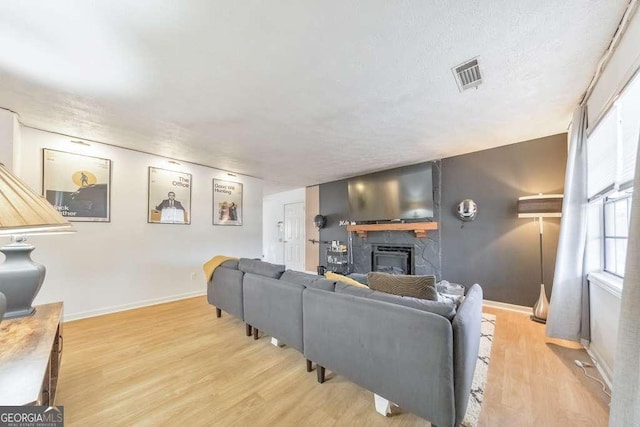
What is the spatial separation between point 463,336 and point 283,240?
623cm

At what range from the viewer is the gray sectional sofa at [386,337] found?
46.2 inches

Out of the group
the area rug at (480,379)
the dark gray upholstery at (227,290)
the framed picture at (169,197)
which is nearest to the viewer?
the area rug at (480,379)

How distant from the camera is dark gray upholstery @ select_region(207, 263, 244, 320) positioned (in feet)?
8.49

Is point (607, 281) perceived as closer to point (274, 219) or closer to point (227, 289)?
point (227, 289)

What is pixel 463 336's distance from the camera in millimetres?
1185

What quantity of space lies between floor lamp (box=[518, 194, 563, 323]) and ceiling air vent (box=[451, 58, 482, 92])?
1820 mm

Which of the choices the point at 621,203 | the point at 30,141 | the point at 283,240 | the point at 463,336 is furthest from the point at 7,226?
the point at 283,240

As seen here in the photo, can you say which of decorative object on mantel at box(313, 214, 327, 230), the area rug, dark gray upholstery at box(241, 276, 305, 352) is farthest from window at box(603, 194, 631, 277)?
decorative object on mantel at box(313, 214, 327, 230)

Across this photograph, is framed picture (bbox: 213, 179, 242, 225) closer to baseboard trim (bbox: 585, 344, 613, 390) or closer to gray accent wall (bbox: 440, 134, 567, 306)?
gray accent wall (bbox: 440, 134, 567, 306)

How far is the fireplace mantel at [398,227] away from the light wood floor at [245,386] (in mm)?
1816

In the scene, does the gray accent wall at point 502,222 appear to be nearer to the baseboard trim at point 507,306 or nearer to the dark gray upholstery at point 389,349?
the baseboard trim at point 507,306

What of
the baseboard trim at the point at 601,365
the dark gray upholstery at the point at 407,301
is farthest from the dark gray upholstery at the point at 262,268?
the baseboard trim at the point at 601,365

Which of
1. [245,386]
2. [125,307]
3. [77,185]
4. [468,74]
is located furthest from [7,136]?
[468,74]

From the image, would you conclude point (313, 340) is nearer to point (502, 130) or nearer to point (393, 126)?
point (393, 126)
